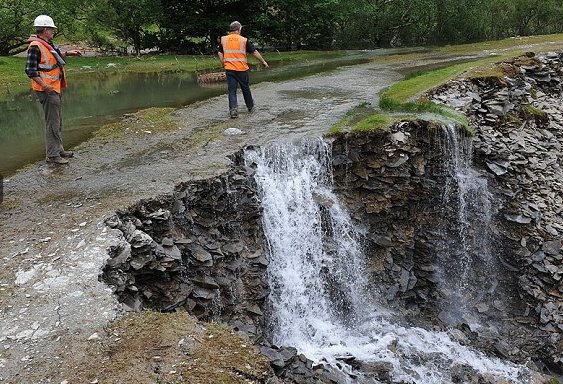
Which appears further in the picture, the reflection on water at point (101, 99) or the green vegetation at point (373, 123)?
the reflection on water at point (101, 99)

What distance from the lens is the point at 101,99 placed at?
1894 cm

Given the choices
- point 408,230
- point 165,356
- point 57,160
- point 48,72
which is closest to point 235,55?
point 48,72

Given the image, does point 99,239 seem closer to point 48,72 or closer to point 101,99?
point 48,72

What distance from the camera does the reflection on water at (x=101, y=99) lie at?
1262cm

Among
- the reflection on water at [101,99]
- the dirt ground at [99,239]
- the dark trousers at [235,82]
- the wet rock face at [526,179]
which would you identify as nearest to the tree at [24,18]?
the reflection on water at [101,99]

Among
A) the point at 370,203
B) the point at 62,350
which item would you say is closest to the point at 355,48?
the point at 370,203

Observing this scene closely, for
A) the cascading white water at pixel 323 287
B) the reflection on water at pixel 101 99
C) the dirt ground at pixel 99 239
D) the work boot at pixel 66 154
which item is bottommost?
the cascading white water at pixel 323 287

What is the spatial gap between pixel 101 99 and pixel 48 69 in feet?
33.1

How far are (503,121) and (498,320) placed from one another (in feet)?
18.3

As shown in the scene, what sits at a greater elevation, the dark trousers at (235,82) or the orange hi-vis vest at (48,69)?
the orange hi-vis vest at (48,69)

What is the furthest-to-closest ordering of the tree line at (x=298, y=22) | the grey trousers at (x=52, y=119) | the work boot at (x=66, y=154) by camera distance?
the tree line at (x=298, y=22) < the work boot at (x=66, y=154) < the grey trousers at (x=52, y=119)

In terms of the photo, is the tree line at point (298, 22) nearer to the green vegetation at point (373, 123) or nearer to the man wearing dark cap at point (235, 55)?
the man wearing dark cap at point (235, 55)

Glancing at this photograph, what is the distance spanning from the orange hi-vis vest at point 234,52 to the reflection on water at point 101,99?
416 centimetres

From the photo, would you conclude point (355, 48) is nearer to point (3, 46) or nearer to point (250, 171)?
point (3, 46)
